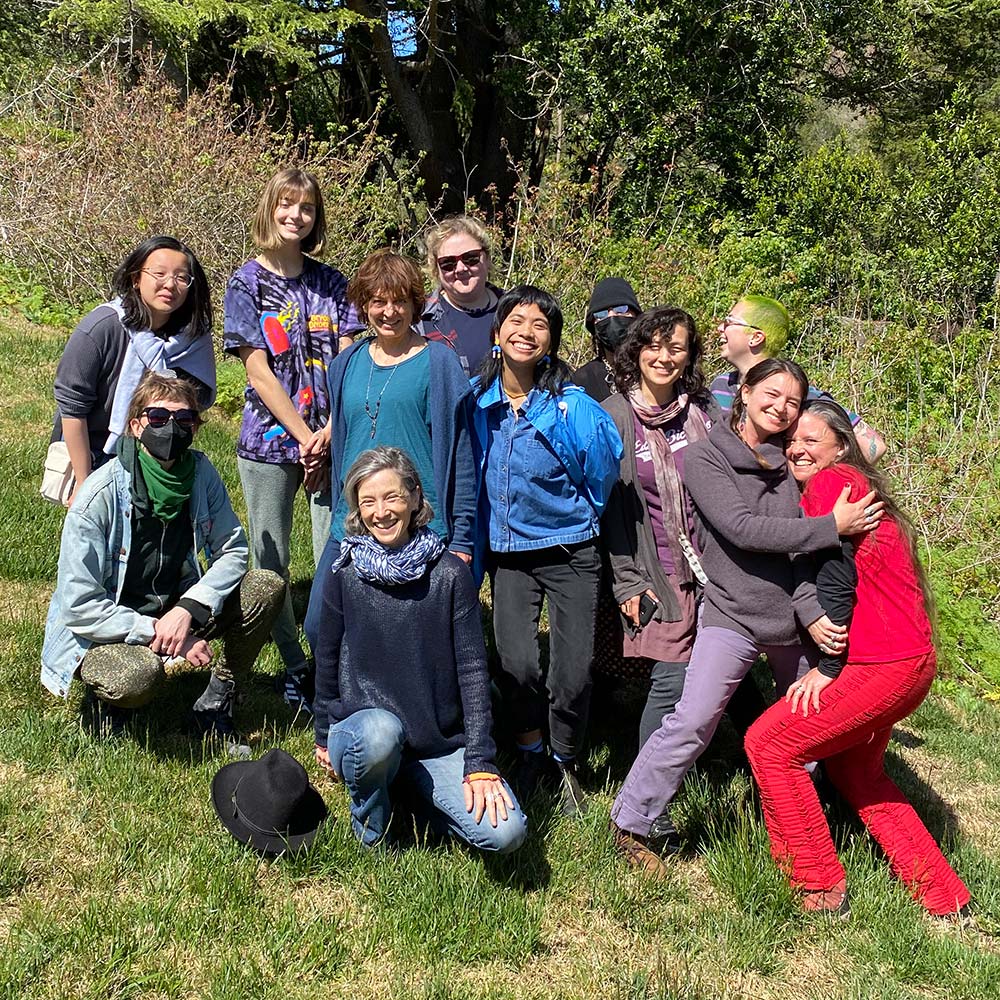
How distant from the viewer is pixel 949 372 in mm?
8141

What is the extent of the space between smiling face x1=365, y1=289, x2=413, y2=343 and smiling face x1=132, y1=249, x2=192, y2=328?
0.89 m

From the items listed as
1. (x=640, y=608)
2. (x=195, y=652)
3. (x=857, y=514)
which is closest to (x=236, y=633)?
(x=195, y=652)

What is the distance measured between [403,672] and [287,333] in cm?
174

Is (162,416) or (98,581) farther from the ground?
(162,416)

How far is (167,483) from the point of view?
12.7 ft

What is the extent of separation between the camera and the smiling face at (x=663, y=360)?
12.5 feet

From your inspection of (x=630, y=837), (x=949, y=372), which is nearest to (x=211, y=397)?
(x=630, y=837)

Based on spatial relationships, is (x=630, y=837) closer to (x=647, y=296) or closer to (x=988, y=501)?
(x=988, y=501)

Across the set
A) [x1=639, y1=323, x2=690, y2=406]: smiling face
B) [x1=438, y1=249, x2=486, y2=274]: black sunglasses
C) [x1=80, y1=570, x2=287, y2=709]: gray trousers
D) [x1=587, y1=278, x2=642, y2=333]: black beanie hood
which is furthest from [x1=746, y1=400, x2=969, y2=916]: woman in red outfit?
[x1=80, y1=570, x2=287, y2=709]: gray trousers

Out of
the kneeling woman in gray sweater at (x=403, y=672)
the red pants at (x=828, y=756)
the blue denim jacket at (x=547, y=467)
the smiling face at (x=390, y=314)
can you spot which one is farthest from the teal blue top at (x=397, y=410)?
the red pants at (x=828, y=756)

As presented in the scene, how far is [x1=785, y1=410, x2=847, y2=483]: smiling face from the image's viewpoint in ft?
11.5

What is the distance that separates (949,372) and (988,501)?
182cm

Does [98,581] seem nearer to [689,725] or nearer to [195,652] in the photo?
[195,652]

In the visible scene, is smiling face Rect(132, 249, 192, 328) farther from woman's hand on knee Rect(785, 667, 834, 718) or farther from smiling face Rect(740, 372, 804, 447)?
woman's hand on knee Rect(785, 667, 834, 718)
